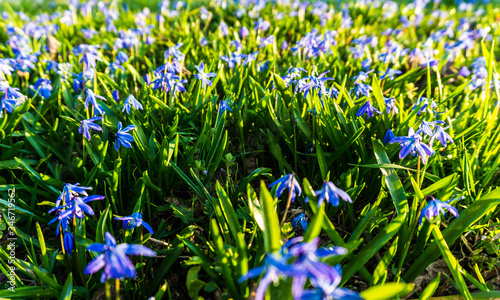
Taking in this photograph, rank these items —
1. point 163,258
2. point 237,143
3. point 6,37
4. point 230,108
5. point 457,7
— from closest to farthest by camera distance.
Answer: point 163,258 → point 230,108 → point 237,143 → point 6,37 → point 457,7

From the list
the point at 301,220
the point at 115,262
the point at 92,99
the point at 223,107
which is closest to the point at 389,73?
the point at 223,107

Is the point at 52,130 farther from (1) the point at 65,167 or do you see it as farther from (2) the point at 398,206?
(2) the point at 398,206

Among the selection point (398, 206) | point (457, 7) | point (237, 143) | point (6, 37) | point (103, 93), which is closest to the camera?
point (398, 206)

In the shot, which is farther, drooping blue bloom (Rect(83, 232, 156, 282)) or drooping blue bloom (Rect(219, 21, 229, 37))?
drooping blue bloom (Rect(219, 21, 229, 37))

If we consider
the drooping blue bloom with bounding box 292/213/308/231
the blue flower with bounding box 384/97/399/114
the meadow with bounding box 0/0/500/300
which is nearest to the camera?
the meadow with bounding box 0/0/500/300

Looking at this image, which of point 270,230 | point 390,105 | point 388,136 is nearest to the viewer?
point 270,230

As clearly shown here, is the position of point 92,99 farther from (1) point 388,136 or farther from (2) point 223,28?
(2) point 223,28

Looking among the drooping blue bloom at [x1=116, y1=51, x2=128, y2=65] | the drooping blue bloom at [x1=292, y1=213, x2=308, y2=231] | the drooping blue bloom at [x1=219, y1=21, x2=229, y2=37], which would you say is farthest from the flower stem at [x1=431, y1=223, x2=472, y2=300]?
the drooping blue bloom at [x1=219, y1=21, x2=229, y2=37]

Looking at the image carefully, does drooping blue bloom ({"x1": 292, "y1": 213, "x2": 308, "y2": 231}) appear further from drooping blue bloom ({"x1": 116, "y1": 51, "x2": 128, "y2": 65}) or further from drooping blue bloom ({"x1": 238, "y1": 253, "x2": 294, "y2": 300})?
drooping blue bloom ({"x1": 116, "y1": 51, "x2": 128, "y2": 65})

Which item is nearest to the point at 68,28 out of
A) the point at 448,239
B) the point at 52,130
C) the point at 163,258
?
the point at 52,130
